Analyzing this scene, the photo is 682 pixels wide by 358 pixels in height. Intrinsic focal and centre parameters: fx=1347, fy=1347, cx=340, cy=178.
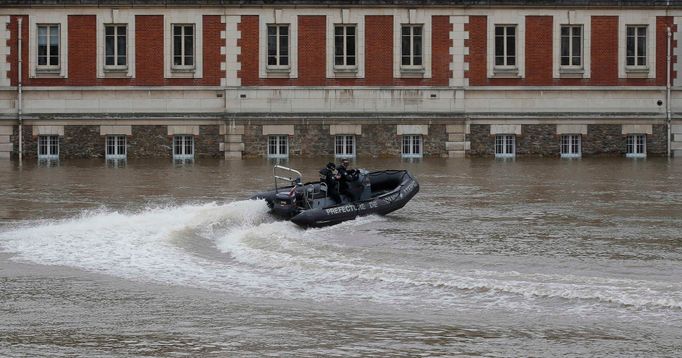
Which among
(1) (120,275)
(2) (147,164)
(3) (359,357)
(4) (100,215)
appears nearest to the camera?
(3) (359,357)

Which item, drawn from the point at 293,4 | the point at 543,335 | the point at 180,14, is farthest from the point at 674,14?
the point at 543,335

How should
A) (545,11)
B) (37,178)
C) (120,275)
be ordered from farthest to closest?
(545,11)
(37,178)
(120,275)

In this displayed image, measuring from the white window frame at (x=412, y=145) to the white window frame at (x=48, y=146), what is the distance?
1340 cm

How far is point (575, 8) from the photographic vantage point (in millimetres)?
52844

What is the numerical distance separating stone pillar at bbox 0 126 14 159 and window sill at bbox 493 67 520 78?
62.1ft

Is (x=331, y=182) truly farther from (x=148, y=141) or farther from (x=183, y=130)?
(x=148, y=141)

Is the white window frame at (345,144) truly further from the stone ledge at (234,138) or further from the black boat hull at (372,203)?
the black boat hull at (372,203)

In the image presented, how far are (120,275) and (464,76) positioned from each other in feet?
111

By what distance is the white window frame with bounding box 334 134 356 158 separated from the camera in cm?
5231

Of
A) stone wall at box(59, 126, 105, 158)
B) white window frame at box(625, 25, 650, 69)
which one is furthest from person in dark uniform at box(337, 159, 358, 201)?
white window frame at box(625, 25, 650, 69)

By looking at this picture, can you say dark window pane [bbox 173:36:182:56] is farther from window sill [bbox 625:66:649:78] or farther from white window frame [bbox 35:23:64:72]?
window sill [bbox 625:66:649:78]

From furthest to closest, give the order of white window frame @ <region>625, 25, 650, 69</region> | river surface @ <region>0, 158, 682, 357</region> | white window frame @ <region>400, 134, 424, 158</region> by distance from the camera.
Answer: white window frame @ <region>625, 25, 650, 69</region> → white window frame @ <region>400, 134, 424, 158</region> → river surface @ <region>0, 158, 682, 357</region>

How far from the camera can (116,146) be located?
172 feet

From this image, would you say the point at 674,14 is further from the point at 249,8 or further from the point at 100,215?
the point at 100,215
